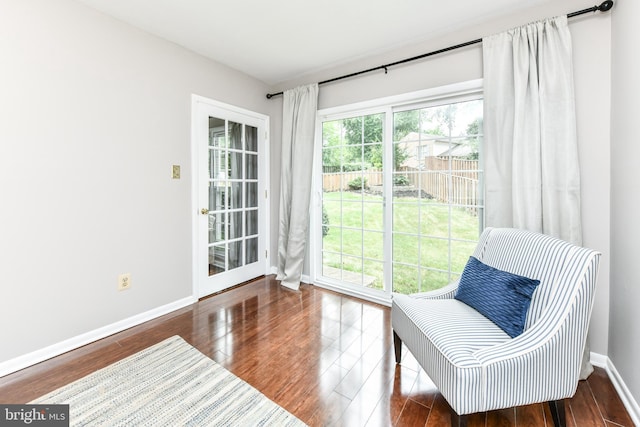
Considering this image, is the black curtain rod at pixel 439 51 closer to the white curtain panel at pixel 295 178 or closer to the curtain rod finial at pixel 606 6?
the curtain rod finial at pixel 606 6

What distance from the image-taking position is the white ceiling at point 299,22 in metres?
2.07

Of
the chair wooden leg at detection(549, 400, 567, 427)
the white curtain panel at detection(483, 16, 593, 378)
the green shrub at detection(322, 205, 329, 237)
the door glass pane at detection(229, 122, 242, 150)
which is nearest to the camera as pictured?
the chair wooden leg at detection(549, 400, 567, 427)

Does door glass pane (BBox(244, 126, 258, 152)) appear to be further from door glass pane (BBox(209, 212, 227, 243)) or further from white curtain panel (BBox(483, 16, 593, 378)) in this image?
white curtain panel (BBox(483, 16, 593, 378))

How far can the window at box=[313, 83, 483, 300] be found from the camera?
245cm

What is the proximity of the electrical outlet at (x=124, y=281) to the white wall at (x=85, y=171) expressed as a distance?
0.04m

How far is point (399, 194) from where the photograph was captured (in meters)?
2.81

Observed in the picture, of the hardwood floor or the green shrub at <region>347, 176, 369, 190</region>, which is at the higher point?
the green shrub at <region>347, 176, 369, 190</region>

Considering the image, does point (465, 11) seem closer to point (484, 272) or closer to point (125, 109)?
point (484, 272)

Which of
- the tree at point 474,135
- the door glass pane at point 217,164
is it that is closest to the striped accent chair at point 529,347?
the tree at point 474,135

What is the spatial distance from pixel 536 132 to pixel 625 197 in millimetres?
615

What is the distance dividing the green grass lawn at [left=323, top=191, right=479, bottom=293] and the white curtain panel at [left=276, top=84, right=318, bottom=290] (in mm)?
308

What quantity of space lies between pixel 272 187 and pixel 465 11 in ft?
8.51

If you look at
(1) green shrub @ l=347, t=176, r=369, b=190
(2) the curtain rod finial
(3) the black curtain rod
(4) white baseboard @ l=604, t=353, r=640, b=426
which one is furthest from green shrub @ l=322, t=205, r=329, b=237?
(2) the curtain rod finial

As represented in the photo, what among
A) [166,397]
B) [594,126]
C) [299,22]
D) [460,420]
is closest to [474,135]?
[594,126]
